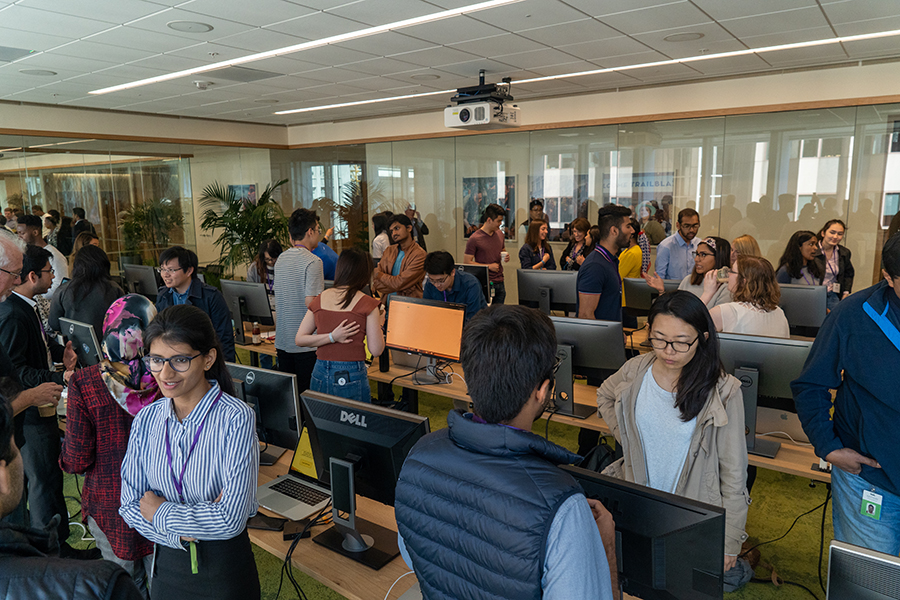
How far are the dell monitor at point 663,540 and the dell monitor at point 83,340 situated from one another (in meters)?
2.98

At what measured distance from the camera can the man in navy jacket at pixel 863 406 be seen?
1846 millimetres

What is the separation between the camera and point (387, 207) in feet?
34.4

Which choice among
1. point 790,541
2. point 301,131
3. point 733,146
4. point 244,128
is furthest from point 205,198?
point 790,541

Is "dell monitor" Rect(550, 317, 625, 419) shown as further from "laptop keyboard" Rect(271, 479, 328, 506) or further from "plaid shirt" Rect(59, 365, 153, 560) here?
"plaid shirt" Rect(59, 365, 153, 560)

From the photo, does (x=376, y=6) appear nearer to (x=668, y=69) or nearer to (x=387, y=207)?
(x=668, y=69)

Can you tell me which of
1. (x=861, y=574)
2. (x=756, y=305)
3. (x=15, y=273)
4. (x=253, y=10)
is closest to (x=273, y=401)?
(x=15, y=273)

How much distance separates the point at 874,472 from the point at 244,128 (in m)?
10.7

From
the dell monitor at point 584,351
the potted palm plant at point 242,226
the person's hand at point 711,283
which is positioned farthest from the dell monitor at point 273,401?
the potted palm plant at point 242,226

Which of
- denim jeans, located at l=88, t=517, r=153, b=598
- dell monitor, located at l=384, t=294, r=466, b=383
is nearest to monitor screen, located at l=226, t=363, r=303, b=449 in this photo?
denim jeans, located at l=88, t=517, r=153, b=598

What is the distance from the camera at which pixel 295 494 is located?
2346 mm

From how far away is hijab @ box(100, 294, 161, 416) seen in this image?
1883 mm

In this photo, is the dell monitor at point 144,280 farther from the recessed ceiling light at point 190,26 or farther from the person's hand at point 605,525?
the person's hand at point 605,525

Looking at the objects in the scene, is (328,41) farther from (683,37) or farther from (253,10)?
(683,37)

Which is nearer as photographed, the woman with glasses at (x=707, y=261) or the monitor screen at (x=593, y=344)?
the monitor screen at (x=593, y=344)
